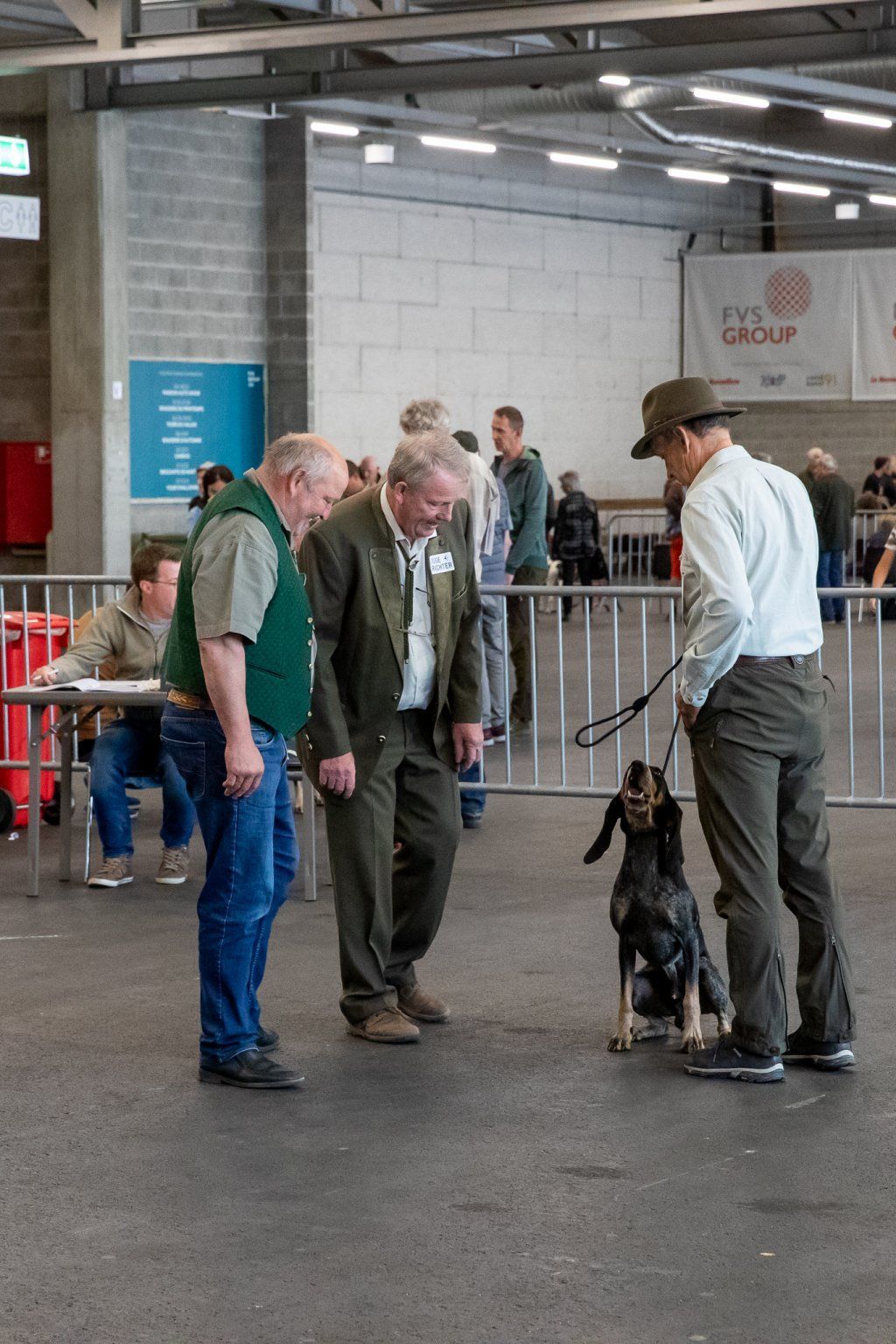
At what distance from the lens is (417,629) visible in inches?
197

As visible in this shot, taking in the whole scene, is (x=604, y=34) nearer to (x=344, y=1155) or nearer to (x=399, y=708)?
(x=399, y=708)

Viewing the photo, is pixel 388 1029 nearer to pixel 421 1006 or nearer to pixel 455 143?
pixel 421 1006

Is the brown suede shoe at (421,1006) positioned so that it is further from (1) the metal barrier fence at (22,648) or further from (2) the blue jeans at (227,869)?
(1) the metal barrier fence at (22,648)

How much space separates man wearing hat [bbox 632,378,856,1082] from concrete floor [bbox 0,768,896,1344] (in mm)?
222

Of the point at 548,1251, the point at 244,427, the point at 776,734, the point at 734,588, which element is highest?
the point at 244,427

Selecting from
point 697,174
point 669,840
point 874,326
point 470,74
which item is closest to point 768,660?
point 669,840

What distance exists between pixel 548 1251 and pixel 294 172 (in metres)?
16.8

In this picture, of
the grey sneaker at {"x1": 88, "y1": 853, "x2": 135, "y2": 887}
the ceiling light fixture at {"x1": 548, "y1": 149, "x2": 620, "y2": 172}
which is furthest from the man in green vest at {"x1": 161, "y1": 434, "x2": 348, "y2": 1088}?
the ceiling light fixture at {"x1": 548, "y1": 149, "x2": 620, "y2": 172}

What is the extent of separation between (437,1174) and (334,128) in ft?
59.1

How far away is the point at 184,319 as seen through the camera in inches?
727

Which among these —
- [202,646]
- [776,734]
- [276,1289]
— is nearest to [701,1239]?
[276,1289]

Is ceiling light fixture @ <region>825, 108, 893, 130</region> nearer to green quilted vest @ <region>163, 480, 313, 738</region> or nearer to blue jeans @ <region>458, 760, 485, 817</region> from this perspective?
blue jeans @ <region>458, 760, 485, 817</region>

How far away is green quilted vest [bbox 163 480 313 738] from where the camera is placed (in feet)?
14.9

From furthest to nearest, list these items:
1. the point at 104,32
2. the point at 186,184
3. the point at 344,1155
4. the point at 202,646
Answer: the point at 186,184 < the point at 104,32 < the point at 202,646 < the point at 344,1155
